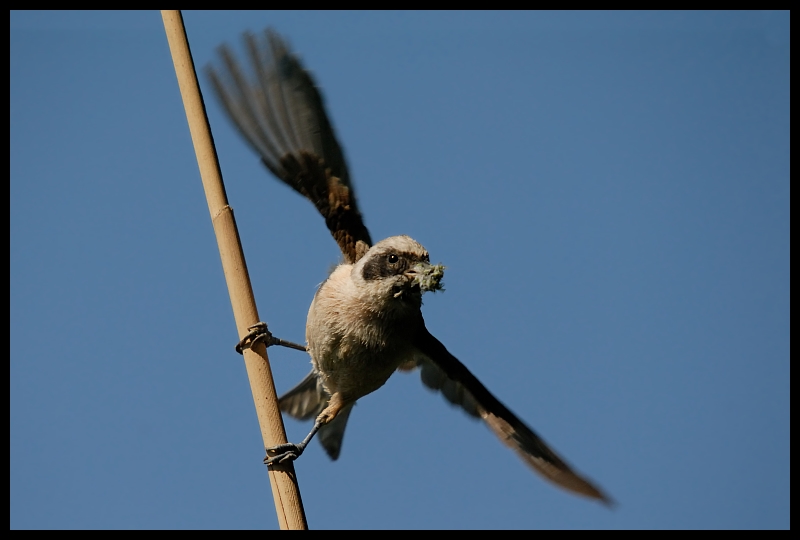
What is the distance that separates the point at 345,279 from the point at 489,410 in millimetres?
1340

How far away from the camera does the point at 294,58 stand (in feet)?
13.9

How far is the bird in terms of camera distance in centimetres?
430

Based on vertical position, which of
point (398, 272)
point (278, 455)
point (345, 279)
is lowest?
point (278, 455)

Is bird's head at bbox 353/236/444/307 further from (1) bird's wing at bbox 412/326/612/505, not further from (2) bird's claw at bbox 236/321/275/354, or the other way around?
(2) bird's claw at bbox 236/321/275/354

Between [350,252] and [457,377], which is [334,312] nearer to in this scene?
[350,252]

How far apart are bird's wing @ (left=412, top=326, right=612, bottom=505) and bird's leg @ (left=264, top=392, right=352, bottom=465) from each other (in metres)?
0.66

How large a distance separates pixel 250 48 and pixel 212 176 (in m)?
1.28

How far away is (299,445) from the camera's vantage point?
4094 millimetres

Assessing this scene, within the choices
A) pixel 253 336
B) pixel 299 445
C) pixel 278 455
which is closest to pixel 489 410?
pixel 299 445

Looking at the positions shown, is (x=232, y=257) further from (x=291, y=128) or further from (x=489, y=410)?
(x=489, y=410)

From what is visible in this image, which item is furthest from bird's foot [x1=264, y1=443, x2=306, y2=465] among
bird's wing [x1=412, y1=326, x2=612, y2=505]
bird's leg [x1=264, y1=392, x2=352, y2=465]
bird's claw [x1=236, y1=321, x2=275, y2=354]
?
bird's wing [x1=412, y1=326, x2=612, y2=505]

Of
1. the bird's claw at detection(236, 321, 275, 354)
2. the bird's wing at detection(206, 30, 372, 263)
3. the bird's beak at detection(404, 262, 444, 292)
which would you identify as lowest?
the bird's claw at detection(236, 321, 275, 354)
